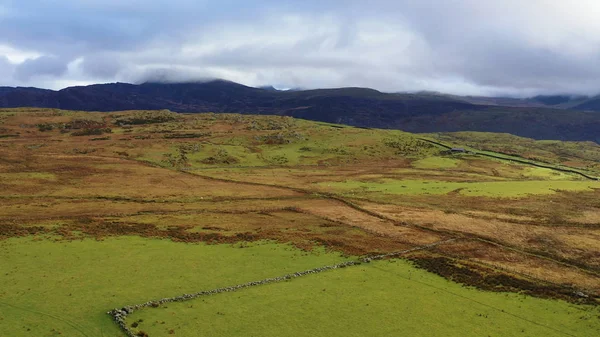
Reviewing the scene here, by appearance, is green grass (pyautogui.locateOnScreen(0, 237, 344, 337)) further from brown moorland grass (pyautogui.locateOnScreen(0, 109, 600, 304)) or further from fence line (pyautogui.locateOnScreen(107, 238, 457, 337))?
brown moorland grass (pyautogui.locateOnScreen(0, 109, 600, 304))

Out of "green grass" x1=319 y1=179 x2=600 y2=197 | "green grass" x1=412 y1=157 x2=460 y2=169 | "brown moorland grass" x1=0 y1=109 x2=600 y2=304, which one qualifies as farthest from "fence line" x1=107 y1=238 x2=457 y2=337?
"green grass" x1=412 y1=157 x2=460 y2=169

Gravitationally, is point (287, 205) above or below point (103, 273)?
above

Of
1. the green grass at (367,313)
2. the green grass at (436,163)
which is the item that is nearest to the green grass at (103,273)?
the green grass at (367,313)

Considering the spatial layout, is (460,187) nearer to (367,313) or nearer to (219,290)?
(367,313)

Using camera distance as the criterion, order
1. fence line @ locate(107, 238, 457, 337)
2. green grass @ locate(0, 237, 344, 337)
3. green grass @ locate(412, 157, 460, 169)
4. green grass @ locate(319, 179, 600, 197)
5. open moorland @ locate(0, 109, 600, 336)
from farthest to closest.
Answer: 1. green grass @ locate(412, 157, 460, 169)
2. green grass @ locate(319, 179, 600, 197)
3. open moorland @ locate(0, 109, 600, 336)
4. green grass @ locate(0, 237, 344, 337)
5. fence line @ locate(107, 238, 457, 337)

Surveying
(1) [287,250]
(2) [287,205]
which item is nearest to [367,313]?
(1) [287,250]

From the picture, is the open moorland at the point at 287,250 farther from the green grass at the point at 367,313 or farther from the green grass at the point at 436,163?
the green grass at the point at 436,163
